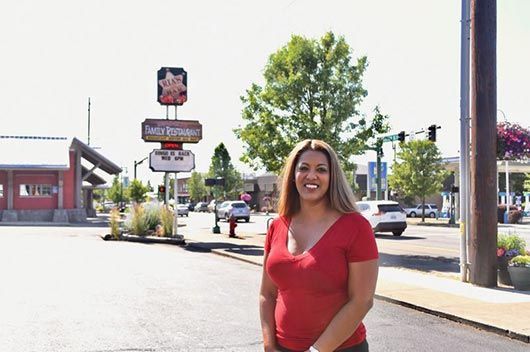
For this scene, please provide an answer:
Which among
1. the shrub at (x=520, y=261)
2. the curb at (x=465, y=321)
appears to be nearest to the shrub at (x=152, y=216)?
the curb at (x=465, y=321)

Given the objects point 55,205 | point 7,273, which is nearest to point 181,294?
point 7,273

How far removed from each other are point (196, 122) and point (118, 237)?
18.7 ft

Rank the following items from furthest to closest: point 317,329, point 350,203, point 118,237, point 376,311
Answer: point 118,237 < point 376,311 < point 350,203 < point 317,329

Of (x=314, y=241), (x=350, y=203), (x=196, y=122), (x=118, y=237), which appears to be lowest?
(x=118, y=237)

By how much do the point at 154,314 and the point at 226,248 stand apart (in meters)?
10.8

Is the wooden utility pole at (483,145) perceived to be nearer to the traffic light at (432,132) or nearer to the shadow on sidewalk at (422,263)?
the shadow on sidewalk at (422,263)

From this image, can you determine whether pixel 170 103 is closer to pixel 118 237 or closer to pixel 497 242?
pixel 118 237

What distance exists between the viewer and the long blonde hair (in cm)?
285

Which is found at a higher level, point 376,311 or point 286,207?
point 286,207

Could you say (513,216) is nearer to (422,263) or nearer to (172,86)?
(172,86)

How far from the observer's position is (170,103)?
24.6 meters

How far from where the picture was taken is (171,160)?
24.0 meters

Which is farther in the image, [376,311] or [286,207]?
[376,311]

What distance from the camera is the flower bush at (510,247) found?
10.8 metres
